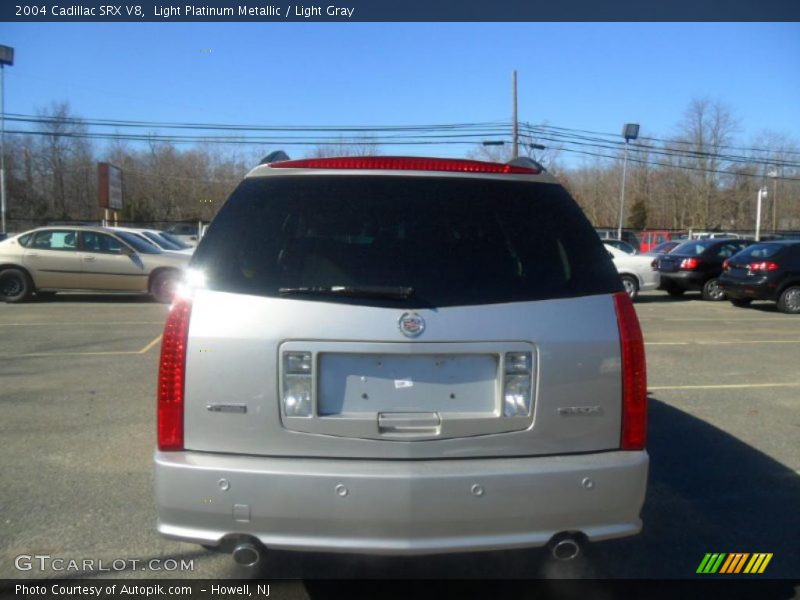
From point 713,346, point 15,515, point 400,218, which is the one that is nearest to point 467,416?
point 400,218

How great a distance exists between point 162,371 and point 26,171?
5753 centimetres

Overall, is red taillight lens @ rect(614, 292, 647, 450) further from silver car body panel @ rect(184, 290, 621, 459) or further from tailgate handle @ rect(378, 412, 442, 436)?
tailgate handle @ rect(378, 412, 442, 436)

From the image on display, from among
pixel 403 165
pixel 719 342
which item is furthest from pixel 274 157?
pixel 719 342

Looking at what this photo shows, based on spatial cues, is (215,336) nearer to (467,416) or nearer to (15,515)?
(467,416)

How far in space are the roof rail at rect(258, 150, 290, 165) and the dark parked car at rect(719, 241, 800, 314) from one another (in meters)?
13.6

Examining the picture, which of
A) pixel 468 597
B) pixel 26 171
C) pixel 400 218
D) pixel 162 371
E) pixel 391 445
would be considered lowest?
pixel 468 597

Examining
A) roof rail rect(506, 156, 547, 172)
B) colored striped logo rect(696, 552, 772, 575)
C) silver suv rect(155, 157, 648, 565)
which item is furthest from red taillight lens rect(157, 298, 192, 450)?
colored striped logo rect(696, 552, 772, 575)

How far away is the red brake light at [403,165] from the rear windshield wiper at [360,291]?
60 cm

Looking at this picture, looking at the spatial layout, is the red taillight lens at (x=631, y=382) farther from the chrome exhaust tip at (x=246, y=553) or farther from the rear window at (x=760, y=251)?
the rear window at (x=760, y=251)

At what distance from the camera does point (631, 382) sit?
2.51m

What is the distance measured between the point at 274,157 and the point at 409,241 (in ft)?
3.06

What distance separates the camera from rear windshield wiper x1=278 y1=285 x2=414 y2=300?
2.38m

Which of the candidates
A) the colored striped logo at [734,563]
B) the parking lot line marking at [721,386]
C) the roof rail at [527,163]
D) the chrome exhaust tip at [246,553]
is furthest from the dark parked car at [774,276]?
the chrome exhaust tip at [246,553]

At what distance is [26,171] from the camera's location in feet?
167
